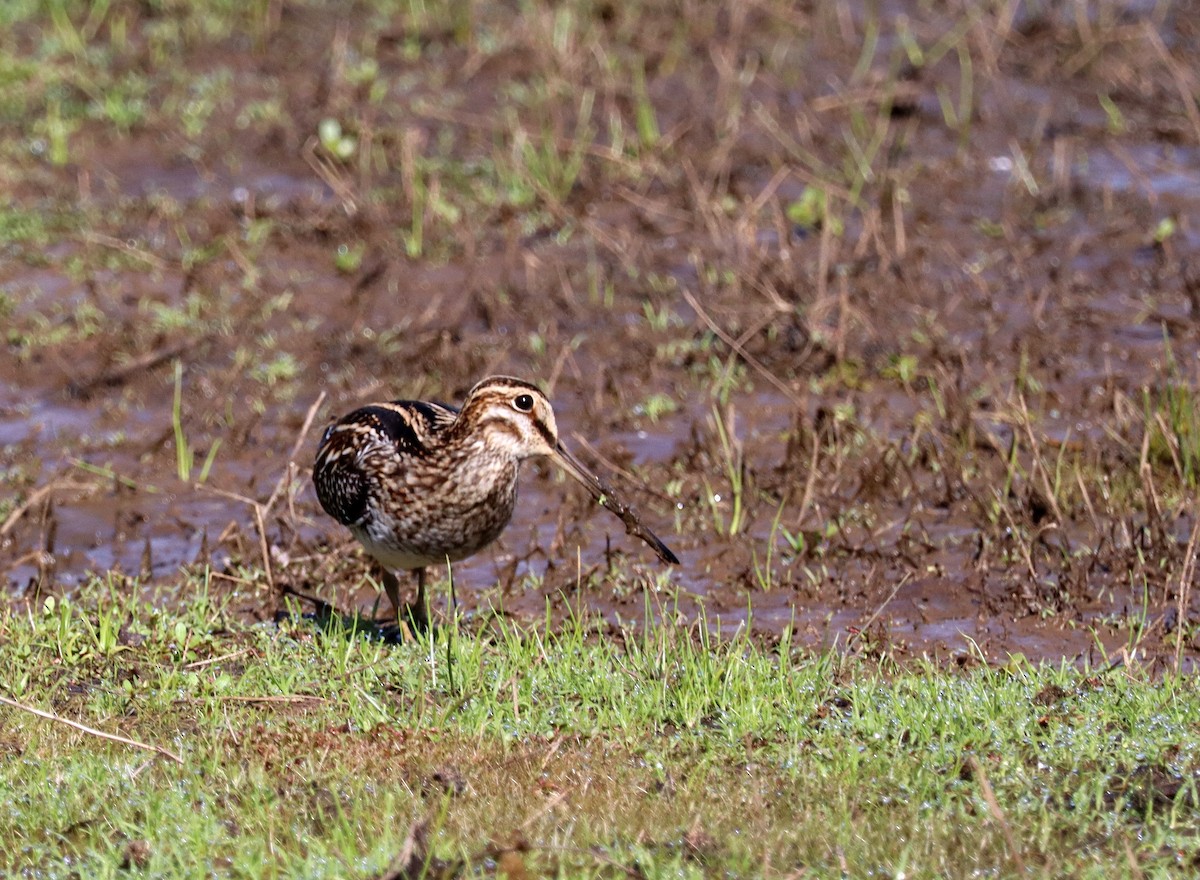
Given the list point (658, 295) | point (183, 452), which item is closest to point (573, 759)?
point (183, 452)

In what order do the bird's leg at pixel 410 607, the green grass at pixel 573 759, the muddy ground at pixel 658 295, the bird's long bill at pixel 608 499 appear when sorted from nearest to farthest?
the green grass at pixel 573 759, the bird's long bill at pixel 608 499, the bird's leg at pixel 410 607, the muddy ground at pixel 658 295

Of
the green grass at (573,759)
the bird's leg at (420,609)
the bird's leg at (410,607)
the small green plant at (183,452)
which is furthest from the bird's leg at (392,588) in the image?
the small green plant at (183,452)

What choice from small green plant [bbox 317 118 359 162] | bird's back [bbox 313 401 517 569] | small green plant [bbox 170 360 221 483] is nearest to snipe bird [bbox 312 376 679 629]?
bird's back [bbox 313 401 517 569]

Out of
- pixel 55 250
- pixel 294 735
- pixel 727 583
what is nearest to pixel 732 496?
pixel 727 583

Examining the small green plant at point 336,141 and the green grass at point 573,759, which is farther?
the small green plant at point 336,141

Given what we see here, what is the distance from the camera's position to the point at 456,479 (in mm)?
5707

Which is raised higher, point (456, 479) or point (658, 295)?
point (456, 479)

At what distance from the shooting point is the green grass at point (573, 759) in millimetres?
4262

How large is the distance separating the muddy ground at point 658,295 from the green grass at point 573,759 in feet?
1.80

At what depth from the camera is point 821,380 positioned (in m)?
7.97

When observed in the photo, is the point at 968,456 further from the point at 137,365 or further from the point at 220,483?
the point at 137,365

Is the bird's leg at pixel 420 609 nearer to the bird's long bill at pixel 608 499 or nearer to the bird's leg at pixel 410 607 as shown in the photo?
the bird's leg at pixel 410 607

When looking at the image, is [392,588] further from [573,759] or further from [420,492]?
[573,759]

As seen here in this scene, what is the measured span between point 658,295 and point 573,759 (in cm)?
419
